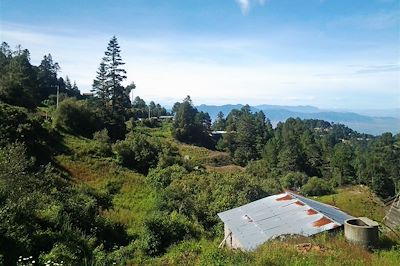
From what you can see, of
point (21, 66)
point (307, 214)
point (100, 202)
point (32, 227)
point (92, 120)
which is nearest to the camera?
point (32, 227)

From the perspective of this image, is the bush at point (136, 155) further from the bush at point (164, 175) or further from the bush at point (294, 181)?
the bush at point (294, 181)

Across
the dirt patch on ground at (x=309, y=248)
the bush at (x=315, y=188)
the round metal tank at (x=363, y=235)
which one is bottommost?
the bush at (x=315, y=188)

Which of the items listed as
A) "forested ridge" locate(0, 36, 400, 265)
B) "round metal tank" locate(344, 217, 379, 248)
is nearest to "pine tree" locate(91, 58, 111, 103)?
"forested ridge" locate(0, 36, 400, 265)

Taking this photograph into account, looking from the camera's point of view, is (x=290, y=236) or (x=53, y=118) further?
(x=53, y=118)

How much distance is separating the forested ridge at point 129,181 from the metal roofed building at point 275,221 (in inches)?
31.2

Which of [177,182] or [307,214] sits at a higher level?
[307,214]

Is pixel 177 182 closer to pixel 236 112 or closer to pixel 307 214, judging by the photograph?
pixel 307 214

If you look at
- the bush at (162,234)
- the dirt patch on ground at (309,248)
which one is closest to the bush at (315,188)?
the bush at (162,234)

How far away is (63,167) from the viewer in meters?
26.0

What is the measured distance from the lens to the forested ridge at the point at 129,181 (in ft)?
30.1

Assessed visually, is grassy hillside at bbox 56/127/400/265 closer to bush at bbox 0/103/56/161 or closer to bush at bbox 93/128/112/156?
Answer: bush at bbox 93/128/112/156

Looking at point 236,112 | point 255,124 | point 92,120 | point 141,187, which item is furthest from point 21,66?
point 236,112

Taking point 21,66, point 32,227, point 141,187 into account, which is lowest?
point 141,187

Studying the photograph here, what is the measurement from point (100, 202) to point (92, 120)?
19889mm
